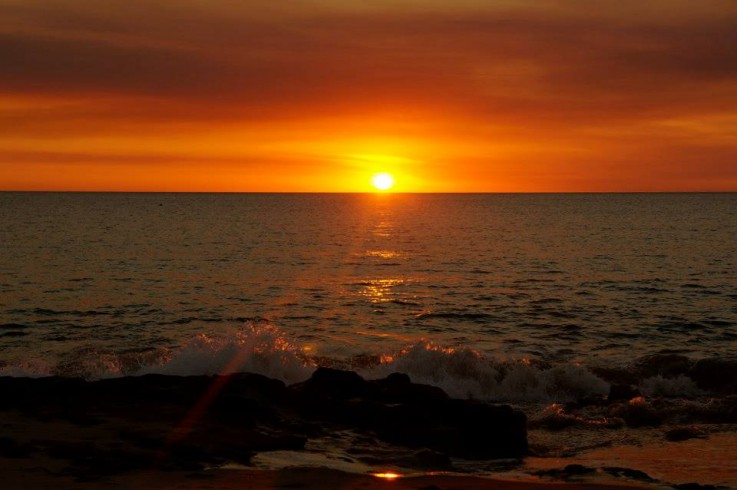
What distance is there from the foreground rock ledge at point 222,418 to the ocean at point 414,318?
5.91ft

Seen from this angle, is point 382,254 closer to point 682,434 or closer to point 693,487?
point 682,434

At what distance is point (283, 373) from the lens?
21.9 m

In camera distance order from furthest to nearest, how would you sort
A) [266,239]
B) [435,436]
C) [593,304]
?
[266,239], [593,304], [435,436]

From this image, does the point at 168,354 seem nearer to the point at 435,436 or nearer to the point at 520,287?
the point at 435,436

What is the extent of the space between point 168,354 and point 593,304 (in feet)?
70.7

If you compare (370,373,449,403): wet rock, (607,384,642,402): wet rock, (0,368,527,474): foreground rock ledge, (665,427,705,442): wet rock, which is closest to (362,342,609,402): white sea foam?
(607,384,642,402): wet rock

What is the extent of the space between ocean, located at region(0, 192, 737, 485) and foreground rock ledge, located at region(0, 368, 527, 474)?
1802 millimetres

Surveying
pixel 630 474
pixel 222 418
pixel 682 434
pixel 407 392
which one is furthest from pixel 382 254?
pixel 630 474

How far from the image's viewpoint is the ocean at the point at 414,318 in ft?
71.2

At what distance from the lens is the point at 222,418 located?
A: 1395cm

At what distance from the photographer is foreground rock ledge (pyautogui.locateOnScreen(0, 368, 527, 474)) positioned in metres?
11.9

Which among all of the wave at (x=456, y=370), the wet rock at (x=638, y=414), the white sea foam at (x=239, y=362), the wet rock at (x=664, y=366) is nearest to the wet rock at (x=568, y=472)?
the wet rock at (x=638, y=414)

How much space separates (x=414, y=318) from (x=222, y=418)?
20786 millimetres

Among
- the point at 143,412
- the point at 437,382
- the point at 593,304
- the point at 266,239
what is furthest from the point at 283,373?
the point at 266,239
